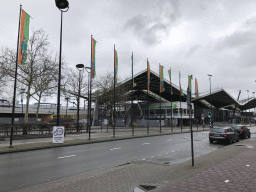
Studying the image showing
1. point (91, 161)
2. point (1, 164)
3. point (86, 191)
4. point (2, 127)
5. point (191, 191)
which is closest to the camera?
point (191, 191)

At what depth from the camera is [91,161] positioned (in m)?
9.38

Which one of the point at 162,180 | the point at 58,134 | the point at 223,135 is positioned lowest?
the point at 162,180

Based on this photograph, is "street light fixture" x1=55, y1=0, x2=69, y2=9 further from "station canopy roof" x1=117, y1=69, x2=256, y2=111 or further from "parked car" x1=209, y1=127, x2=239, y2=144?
"station canopy roof" x1=117, y1=69, x2=256, y2=111

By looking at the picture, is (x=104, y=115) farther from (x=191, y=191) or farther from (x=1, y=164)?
(x=191, y=191)

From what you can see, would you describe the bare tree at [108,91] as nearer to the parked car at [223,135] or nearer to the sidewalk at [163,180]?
the parked car at [223,135]

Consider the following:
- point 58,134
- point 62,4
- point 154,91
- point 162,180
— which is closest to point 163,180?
point 162,180

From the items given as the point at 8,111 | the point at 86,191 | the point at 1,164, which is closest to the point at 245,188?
the point at 86,191

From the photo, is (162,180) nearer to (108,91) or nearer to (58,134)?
(58,134)

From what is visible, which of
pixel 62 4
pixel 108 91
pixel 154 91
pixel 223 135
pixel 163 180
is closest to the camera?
pixel 163 180

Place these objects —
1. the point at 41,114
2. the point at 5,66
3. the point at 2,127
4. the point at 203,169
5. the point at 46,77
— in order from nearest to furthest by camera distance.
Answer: the point at 203,169 → the point at 2,127 → the point at 5,66 → the point at 46,77 → the point at 41,114

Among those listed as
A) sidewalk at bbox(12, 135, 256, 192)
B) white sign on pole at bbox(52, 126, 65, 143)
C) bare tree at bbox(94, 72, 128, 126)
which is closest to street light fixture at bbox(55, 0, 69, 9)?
white sign on pole at bbox(52, 126, 65, 143)

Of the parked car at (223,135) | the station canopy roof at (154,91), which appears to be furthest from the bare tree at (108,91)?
the parked car at (223,135)

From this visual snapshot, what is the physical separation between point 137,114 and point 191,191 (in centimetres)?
5939

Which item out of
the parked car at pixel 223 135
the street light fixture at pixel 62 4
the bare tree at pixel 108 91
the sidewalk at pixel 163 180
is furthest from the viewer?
the bare tree at pixel 108 91
